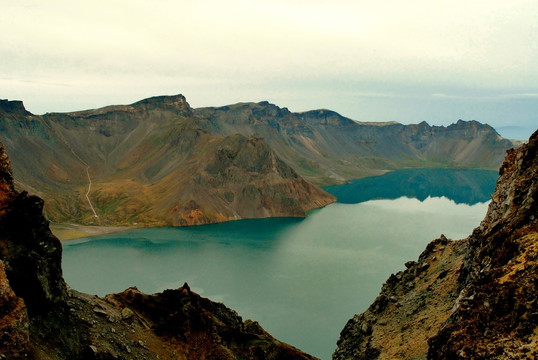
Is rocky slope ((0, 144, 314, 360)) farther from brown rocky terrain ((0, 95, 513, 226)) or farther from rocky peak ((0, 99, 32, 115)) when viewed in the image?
rocky peak ((0, 99, 32, 115))

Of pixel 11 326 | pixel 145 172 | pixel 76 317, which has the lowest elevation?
pixel 76 317

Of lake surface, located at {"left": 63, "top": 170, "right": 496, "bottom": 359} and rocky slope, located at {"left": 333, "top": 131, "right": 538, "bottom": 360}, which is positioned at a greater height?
rocky slope, located at {"left": 333, "top": 131, "right": 538, "bottom": 360}

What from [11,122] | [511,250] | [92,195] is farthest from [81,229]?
[511,250]

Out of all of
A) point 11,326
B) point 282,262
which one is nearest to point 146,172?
point 282,262

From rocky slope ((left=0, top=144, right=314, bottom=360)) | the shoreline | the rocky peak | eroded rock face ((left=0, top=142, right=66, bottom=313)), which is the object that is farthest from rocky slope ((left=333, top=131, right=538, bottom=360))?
the rocky peak

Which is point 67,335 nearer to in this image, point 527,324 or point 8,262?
→ point 8,262

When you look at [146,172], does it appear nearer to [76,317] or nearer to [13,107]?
[13,107]

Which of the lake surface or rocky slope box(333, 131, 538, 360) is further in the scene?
the lake surface
